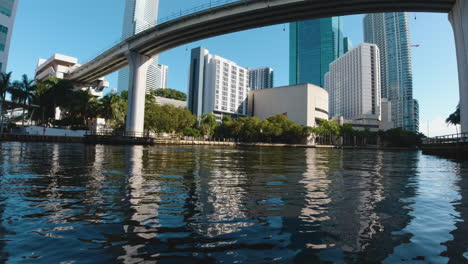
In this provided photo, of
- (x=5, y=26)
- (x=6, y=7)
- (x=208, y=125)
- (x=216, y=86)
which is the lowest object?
(x=208, y=125)

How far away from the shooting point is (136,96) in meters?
50.9

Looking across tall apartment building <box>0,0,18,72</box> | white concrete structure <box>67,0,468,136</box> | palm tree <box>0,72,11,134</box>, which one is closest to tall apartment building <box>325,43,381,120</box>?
white concrete structure <box>67,0,468,136</box>

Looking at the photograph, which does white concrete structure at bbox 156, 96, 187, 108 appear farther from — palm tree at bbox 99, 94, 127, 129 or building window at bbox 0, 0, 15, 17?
building window at bbox 0, 0, 15, 17

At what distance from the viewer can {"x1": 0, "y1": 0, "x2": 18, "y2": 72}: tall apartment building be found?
38500 mm

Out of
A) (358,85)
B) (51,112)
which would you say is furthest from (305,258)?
(358,85)

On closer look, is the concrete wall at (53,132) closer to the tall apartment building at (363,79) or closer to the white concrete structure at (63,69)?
the white concrete structure at (63,69)

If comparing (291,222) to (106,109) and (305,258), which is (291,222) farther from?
(106,109)

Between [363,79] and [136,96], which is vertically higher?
[363,79]

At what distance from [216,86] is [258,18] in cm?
11295

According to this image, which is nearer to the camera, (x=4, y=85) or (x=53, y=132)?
(x=4, y=85)

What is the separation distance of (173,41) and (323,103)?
357 feet

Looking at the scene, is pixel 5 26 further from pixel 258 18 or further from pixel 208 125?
pixel 208 125

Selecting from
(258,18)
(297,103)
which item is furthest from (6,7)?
(297,103)

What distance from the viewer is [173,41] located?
51031 millimetres
